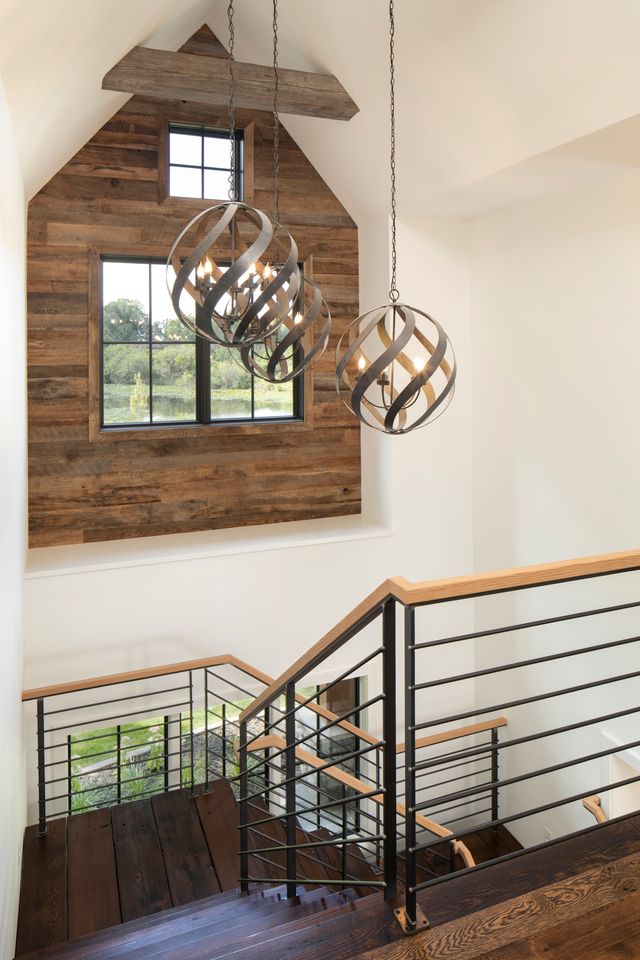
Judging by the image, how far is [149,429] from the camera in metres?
5.38

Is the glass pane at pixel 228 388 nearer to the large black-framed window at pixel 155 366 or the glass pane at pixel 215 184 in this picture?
the large black-framed window at pixel 155 366

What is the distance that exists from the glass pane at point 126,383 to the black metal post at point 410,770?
4099mm

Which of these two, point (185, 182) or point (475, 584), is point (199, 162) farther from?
point (475, 584)

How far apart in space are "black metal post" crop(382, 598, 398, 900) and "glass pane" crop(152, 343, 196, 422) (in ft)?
13.2

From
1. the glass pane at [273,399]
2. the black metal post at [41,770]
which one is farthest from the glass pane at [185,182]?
the black metal post at [41,770]

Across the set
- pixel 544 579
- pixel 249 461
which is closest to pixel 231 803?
pixel 249 461

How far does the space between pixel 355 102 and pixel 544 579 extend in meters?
3.74

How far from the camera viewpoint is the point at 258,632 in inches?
202

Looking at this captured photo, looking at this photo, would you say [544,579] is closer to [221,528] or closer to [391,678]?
[391,678]

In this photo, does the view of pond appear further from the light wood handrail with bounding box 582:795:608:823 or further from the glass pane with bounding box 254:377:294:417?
the light wood handrail with bounding box 582:795:608:823

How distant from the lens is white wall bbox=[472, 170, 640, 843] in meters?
4.25

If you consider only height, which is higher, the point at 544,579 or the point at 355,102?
the point at 355,102

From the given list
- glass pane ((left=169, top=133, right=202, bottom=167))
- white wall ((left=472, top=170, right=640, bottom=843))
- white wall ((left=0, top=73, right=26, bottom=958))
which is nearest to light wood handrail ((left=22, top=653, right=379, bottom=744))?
white wall ((left=0, top=73, right=26, bottom=958))

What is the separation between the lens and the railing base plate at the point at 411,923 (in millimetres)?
1739
